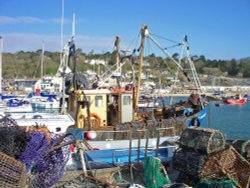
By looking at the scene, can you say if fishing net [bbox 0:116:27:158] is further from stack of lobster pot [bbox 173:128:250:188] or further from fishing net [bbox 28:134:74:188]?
stack of lobster pot [bbox 173:128:250:188]

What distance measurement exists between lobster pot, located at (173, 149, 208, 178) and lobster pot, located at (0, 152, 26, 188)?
12.7 ft

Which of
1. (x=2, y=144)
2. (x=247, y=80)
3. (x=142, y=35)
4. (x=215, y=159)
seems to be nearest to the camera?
(x=2, y=144)

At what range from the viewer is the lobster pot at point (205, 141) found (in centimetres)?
803

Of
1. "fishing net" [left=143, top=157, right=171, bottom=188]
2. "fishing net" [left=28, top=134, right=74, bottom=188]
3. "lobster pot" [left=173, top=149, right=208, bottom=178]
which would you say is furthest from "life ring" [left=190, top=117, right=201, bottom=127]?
"fishing net" [left=28, top=134, right=74, bottom=188]

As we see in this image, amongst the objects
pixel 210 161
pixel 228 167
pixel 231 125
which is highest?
pixel 210 161

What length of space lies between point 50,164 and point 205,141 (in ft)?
11.0

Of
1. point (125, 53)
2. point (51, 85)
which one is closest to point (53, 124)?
point (125, 53)

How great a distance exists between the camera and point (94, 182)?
6.71 m

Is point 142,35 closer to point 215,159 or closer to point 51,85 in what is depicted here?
point 215,159

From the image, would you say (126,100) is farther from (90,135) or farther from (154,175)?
(154,175)

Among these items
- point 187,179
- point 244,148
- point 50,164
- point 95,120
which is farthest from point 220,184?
point 95,120

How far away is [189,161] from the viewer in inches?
324

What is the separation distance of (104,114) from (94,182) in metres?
7.86

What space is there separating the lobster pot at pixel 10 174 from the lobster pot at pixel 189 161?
152 inches
